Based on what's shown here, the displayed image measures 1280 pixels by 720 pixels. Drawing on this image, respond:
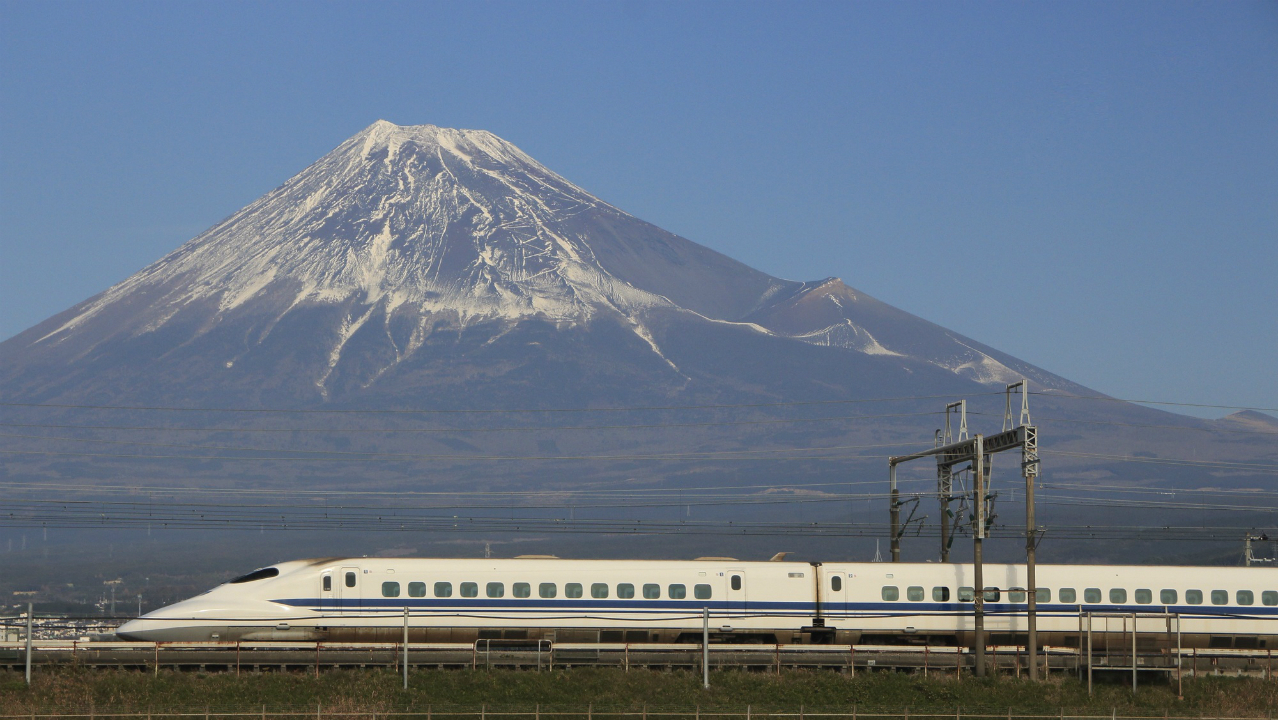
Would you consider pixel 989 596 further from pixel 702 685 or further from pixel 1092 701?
pixel 702 685

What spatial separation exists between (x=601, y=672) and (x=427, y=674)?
18.4 feet

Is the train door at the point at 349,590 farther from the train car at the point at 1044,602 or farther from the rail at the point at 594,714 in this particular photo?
the train car at the point at 1044,602

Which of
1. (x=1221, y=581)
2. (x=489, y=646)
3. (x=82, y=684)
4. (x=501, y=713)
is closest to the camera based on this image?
(x=501, y=713)

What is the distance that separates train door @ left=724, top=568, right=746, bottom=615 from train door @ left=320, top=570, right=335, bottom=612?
14426mm

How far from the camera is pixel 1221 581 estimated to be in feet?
201

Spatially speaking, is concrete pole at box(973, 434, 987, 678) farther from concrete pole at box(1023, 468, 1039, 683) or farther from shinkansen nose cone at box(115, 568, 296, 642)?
shinkansen nose cone at box(115, 568, 296, 642)

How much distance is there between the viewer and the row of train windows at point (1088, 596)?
194 feet

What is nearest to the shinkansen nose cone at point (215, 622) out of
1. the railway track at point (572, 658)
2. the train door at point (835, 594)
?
the railway track at point (572, 658)

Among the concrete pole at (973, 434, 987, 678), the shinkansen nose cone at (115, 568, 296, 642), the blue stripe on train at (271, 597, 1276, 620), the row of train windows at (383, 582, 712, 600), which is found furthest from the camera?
the row of train windows at (383, 582, 712, 600)

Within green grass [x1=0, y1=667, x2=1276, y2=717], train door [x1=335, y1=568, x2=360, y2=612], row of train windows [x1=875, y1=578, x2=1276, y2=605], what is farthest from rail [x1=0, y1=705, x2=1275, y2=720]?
row of train windows [x1=875, y1=578, x2=1276, y2=605]

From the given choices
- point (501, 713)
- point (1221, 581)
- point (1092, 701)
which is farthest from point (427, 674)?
point (1221, 581)

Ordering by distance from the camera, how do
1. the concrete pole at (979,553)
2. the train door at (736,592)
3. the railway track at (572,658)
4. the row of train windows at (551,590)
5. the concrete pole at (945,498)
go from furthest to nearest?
the concrete pole at (945,498) < the train door at (736,592) < the row of train windows at (551,590) < the concrete pole at (979,553) < the railway track at (572,658)

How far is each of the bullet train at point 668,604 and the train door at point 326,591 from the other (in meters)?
0.05

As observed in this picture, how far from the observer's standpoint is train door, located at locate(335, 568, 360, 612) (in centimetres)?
5709
